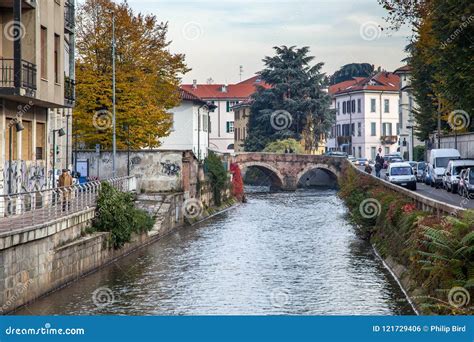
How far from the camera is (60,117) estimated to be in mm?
48344

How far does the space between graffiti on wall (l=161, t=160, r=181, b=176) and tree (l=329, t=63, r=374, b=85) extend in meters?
115

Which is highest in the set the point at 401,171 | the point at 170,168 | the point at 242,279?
the point at 170,168

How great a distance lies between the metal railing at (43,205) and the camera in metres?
29.3

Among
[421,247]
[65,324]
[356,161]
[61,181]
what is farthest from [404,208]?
[356,161]

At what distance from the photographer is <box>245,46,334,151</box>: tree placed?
110m

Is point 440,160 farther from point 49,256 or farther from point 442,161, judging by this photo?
point 49,256

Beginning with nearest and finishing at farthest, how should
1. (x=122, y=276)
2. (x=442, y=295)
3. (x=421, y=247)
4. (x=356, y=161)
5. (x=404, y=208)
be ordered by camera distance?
(x=442, y=295), (x=421, y=247), (x=122, y=276), (x=404, y=208), (x=356, y=161)

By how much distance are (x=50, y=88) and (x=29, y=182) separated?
12.6 feet

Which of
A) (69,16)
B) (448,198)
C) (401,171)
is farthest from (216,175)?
(69,16)

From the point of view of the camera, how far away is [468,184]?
157ft

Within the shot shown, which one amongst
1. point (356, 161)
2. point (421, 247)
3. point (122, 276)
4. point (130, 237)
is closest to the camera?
point (421, 247)

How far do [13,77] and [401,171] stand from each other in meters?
31.9

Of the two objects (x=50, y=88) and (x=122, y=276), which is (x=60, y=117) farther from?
(x=122, y=276)

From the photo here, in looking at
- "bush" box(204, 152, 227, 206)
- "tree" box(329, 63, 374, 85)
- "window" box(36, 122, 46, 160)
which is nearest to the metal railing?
"window" box(36, 122, 46, 160)
